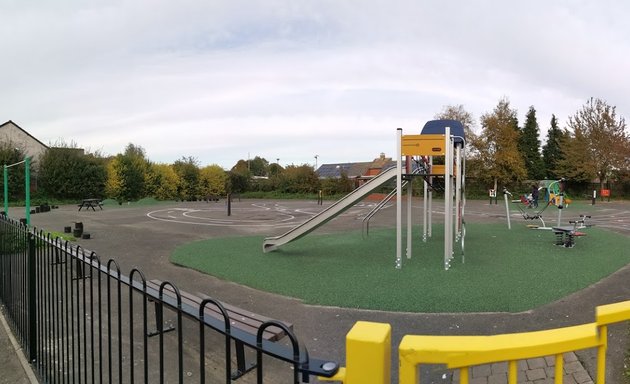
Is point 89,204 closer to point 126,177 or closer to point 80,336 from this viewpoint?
point 126,177

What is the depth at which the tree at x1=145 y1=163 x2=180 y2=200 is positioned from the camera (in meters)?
38.6

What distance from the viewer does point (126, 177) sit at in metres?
36.3

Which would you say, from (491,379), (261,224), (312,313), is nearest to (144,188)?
(261,224)

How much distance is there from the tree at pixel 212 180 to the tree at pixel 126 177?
22.1 feet

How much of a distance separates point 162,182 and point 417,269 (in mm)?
35619

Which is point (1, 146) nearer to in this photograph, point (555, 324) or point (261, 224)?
point (261, 224)

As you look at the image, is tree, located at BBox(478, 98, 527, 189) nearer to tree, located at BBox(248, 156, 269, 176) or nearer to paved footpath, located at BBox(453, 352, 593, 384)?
paved footpath, located at BBox(453, 352, 593, 384)

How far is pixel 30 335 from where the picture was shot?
3885mm

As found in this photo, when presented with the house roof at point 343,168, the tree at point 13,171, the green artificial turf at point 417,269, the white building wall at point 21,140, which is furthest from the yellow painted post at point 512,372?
the house roof at point 343,168

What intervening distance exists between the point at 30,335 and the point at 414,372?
415 cm

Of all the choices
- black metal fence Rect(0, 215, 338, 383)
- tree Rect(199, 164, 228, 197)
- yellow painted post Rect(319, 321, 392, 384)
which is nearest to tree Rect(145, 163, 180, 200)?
tree Rect(199, 164, 228, 197)

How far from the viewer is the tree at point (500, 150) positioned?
3966 centimetres

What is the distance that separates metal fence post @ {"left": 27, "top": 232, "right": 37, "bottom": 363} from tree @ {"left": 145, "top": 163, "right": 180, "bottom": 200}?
3669 cm

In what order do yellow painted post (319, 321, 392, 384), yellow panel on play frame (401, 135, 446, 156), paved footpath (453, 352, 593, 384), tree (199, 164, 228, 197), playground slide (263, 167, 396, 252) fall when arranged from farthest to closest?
1. tree (199, 164, 228, 197)
2. playground slide (263, 167, 396, 252)
3. yellow panel on play frame (401, 135, 446, 156)
4. paved footpath (453, 352, 593, 384)
5. yellow painted post (319, 321, 392, 384)
